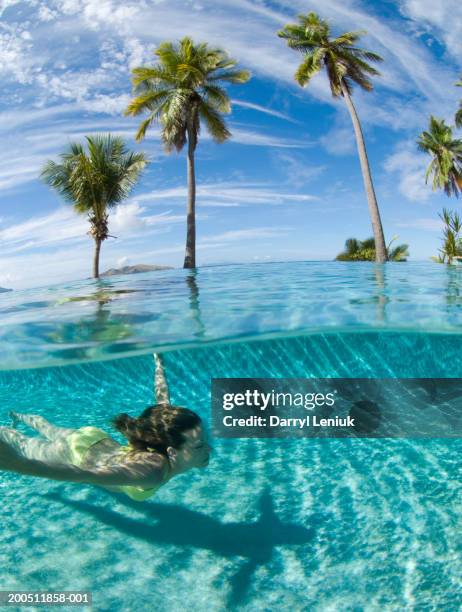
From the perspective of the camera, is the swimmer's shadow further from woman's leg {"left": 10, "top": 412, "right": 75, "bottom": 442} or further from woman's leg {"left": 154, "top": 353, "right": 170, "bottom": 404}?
woman's leg {"left": 154, "top": 353, "right": 170, "bottom": 404}

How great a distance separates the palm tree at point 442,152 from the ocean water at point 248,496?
103 feet

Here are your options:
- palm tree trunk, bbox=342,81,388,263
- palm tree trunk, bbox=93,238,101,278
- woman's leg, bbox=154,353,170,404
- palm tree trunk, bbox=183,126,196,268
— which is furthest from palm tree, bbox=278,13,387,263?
woman's leg, bbox=154,353,170,404

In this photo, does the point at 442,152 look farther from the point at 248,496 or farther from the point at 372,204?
the point at 248,496

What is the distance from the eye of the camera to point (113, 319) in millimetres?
7547

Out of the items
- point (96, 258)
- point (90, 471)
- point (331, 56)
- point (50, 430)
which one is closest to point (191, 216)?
point (96, 258)

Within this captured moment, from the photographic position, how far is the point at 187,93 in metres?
22.6

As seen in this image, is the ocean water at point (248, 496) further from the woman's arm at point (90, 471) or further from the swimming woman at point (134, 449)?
the woman's arm at point (90, 471)

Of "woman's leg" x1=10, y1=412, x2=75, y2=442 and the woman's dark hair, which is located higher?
the woman's dark hair

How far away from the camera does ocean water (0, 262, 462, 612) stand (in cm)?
367

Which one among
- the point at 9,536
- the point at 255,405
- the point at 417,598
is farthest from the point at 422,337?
the point at 9,536

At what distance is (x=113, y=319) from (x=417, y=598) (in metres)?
5.84

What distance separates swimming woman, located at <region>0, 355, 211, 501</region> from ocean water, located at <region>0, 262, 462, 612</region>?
84 cm

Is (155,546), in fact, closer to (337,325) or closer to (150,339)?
(150,339)

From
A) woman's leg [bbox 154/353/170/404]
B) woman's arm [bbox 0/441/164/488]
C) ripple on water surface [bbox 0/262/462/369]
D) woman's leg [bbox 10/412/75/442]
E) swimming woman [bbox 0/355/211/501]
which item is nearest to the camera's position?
woman's arm [bbox 0/441/164/488]
